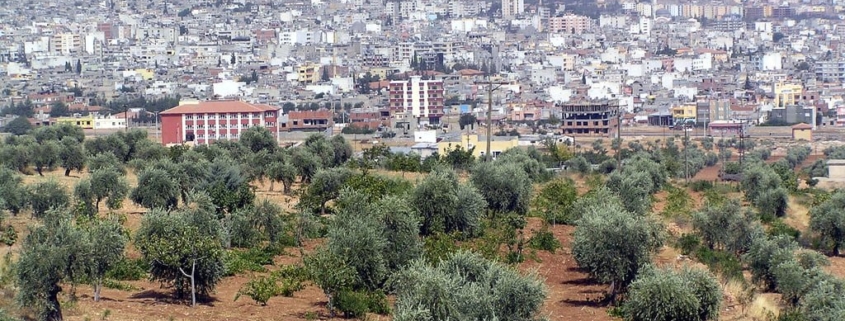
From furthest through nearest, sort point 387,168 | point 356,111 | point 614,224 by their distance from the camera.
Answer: point 356,111, point 387,168, point 614,224

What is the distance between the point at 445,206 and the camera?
62.2ft

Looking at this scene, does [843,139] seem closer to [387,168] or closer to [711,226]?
[387,168]

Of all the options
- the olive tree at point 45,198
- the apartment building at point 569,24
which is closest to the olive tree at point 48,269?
the olive tree at point 45,198

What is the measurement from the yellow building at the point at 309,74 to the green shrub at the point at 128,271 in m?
78.3

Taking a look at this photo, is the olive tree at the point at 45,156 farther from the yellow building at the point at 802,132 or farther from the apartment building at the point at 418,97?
the apartment building at the point at 418,97

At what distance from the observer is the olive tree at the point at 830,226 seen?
2241 centimetres

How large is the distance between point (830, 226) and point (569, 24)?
392ft

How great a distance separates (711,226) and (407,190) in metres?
3.90

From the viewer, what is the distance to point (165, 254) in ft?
45.2

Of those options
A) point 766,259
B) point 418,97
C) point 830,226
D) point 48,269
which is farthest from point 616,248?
point 418,97

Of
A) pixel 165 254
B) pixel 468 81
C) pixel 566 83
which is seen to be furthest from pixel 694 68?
pixel 165 254

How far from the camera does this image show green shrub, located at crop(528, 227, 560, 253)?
769 inches

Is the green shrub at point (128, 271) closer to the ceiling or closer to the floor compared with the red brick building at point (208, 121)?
closer to the ceiling

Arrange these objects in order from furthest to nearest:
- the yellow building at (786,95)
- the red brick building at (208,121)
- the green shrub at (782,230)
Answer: the yellow building at (786,95)
the red brick building at (208,121)
the green shrub at (782,230)
